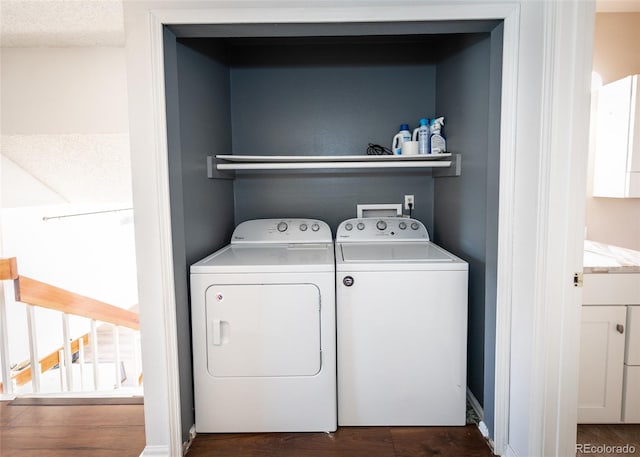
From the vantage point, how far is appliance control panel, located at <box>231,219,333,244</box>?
2441 millimetres

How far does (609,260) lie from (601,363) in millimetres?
499

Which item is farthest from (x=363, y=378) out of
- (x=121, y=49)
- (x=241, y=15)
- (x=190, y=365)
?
(x=121, y=49)

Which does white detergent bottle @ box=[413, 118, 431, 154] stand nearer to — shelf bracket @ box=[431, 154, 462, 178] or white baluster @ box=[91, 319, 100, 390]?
shelf bracket @ box=[431, 154, 462, 178]

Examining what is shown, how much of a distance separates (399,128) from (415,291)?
4.11 feet

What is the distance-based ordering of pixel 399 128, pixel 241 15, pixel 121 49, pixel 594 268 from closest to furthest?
1. pixel 241 15
2. pixel 594 268
3. pixel 399 128
4. pixel 121 49

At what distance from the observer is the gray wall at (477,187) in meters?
1.64

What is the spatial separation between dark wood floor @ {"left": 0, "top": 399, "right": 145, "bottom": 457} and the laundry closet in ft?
1.21

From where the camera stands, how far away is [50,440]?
1812 mm

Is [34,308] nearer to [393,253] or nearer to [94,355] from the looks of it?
[94,355]

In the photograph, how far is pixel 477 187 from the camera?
5.97 ft

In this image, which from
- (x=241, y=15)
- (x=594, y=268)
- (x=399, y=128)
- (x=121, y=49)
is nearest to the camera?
(x=241, y=15)

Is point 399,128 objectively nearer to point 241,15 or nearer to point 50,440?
point 241,15

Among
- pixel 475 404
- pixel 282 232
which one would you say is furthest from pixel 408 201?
pixel 475 404

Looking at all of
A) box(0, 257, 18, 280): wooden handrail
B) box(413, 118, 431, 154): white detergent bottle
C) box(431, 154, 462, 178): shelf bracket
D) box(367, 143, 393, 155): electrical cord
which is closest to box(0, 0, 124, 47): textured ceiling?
box(0, 257, 18, 280): wooden handrail
